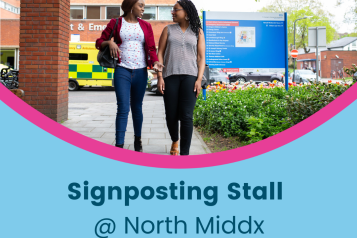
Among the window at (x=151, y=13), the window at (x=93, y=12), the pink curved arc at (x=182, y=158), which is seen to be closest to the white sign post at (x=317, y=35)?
the pink curved arc at (x=182, y=158)

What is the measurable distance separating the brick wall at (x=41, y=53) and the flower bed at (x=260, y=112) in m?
2.65

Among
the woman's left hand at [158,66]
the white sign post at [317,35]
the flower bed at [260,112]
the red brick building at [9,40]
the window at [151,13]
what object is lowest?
the flower bed at [260,112]

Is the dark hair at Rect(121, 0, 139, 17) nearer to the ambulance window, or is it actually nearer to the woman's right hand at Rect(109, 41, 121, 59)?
the woman's right hand at Rect(109, 41, 121, 59)

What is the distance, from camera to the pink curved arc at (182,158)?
181 centimetres

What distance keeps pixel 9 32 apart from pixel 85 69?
15.6 m

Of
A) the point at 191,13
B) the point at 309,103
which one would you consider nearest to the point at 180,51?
the point at 191,13

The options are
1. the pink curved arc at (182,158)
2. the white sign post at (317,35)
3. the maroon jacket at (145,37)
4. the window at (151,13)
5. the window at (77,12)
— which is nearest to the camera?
the pink curved arc at (182,158)

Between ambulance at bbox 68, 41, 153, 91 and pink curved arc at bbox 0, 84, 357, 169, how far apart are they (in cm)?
1817

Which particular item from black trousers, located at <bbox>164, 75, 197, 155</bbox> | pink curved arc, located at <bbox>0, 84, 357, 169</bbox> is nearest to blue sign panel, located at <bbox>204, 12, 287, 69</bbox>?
black trousers, located at <bbox>164, 75, 197, 155</bbox>

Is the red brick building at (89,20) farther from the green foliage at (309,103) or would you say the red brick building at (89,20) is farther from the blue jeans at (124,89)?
the blue jeans at (124,89)

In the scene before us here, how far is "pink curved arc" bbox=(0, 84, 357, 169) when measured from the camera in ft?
5.93

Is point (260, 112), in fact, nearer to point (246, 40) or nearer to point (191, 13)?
point (191, 13)

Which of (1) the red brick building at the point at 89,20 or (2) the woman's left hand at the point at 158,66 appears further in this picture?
(1) the red brick building at the point at 89,20

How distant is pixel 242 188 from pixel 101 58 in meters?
2.37
